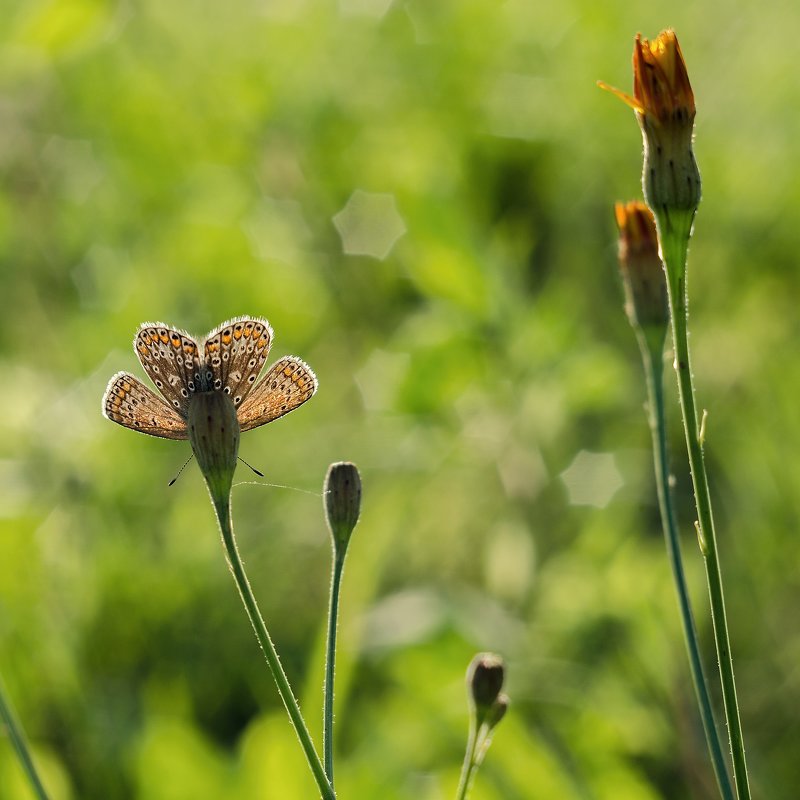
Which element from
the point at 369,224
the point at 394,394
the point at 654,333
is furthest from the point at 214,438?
the point at 369,224

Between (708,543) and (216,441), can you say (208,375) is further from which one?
(708,543)

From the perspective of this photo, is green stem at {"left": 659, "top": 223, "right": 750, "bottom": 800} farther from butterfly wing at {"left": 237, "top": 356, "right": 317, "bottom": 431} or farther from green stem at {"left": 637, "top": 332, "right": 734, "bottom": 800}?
butterfly wing at {"left": 237, "top": 356, "right": 317, "bottom": 431}

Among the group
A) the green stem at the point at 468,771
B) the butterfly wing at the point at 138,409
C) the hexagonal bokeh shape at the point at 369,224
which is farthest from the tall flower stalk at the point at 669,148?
the hexagonal bokeh shape at the point at 369,224

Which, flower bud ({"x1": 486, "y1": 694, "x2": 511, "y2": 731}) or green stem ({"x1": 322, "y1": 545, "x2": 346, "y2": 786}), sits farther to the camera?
flower bud ({"x1": 486, "y1": 694, "x2": 511, "y2": 731})

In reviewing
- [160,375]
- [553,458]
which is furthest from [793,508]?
[160,375]

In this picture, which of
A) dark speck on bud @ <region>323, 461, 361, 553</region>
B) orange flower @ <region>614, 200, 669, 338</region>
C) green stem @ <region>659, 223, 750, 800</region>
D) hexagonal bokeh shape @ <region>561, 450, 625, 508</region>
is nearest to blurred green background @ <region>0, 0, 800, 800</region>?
hexagonal bokeh shape @ <region>561, 450, 625, 508</region>

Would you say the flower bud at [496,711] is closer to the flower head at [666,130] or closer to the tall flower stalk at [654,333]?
the tall flower stalk at [654,333]

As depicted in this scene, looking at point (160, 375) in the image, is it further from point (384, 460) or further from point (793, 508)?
point (793, 508)

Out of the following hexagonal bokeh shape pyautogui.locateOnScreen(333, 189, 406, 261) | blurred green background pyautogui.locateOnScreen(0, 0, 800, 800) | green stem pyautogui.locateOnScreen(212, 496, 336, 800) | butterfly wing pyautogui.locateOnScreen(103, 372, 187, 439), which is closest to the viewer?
green stem pyautogui.locateOnScreen(212, 496, 336, 800)
